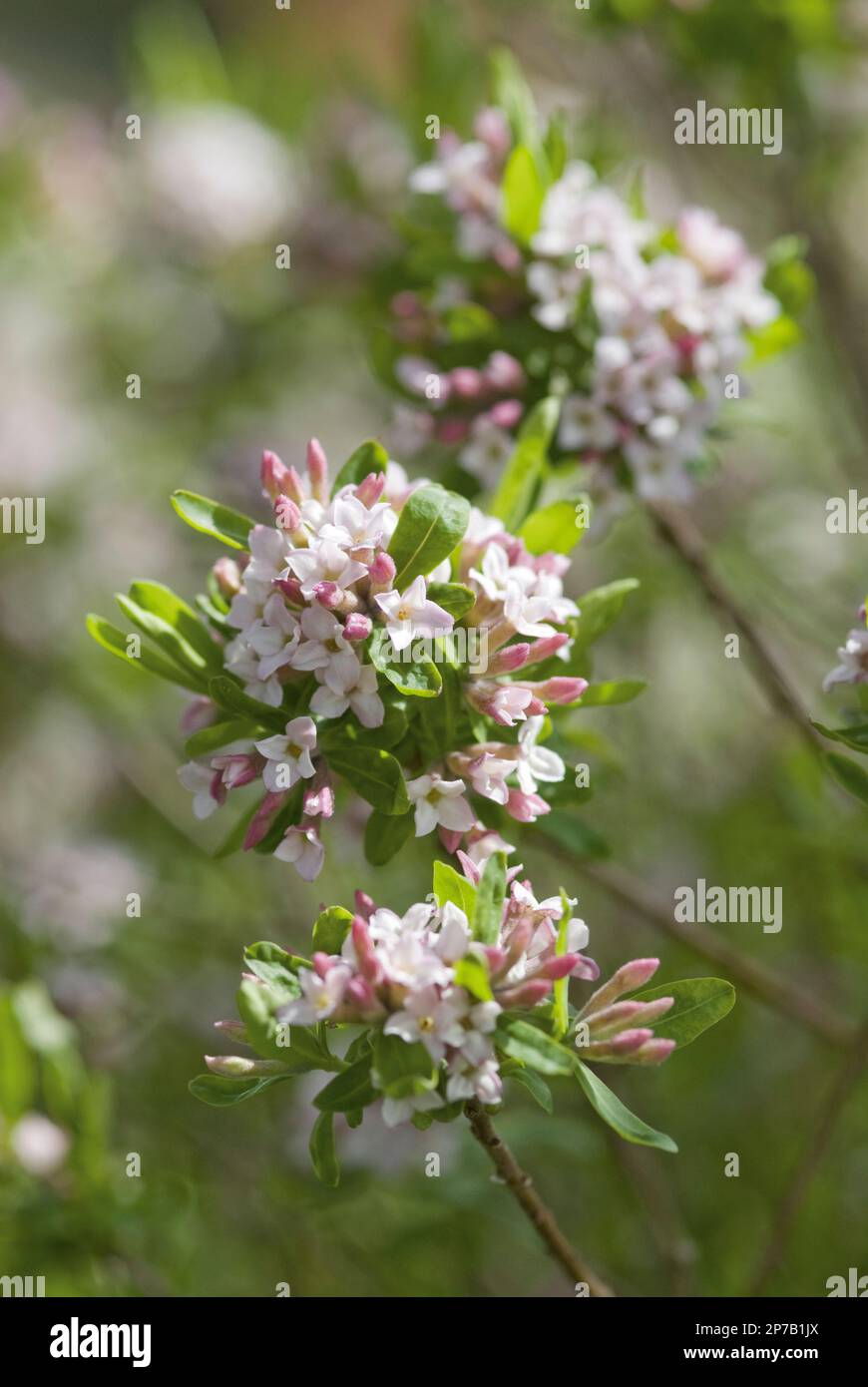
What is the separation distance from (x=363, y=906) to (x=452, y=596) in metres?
0.32

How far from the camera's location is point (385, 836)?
4.45 ft

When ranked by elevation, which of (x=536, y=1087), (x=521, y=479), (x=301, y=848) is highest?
(x=521, y=479)

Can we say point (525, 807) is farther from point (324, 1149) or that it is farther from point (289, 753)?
point (324, 1149)

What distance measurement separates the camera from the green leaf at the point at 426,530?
124 cm

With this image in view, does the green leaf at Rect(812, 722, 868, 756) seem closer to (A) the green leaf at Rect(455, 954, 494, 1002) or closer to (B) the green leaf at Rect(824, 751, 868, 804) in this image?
(B) the green leaf at Rect(824, 751, 868, 804)

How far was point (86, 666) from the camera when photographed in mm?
3318

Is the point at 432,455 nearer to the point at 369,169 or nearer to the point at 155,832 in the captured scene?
the point at 369,169

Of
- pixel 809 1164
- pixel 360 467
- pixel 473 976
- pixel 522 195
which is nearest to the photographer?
pixel 473 976

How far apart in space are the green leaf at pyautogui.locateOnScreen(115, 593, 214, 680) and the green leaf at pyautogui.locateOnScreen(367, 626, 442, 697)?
0.23 meters

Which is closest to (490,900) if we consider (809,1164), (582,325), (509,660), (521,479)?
(509,660)

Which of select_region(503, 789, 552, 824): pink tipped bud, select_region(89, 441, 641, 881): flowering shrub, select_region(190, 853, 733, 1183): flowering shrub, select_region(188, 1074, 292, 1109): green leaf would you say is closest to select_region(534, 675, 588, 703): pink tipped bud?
select_region(89, 441, 641, 881): flowering shrub

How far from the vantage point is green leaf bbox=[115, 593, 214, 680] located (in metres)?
1.32

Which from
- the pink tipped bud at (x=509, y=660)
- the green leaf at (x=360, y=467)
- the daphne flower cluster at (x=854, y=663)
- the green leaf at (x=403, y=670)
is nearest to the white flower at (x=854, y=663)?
the daphne flower cluster at (x=854, y=663)
